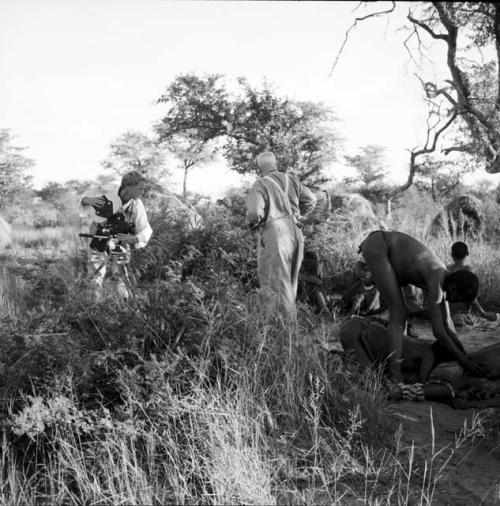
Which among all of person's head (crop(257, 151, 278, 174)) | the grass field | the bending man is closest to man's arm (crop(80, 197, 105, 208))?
the bending man

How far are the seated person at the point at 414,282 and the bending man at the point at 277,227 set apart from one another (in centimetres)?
97

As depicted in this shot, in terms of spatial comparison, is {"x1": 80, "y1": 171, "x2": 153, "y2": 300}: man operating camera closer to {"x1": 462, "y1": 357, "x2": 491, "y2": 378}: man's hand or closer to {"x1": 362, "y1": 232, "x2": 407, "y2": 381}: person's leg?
{"x1": 362, "y1": 232, "x2": 407, "y2": 381}: person's leg

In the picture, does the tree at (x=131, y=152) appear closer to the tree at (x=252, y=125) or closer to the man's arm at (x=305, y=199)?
the tree at (x=252, y=125)

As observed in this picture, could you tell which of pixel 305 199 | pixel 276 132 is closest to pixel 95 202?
pixel 305 199

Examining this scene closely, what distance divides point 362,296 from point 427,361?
224cm

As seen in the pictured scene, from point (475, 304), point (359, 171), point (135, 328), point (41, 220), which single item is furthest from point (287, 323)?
point (359, 171)

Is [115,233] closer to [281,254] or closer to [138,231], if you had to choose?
[138,231]

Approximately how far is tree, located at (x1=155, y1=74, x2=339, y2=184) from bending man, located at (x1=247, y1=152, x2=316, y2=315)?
7.67 metres

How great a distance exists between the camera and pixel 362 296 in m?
6.63

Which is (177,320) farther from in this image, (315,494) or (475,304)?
(475,304)

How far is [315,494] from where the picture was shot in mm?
2828

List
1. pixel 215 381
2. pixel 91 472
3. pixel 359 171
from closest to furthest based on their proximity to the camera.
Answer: pixel 91 472 → pixel 215 381 → pixel 359 171

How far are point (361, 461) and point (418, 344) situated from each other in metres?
1.56

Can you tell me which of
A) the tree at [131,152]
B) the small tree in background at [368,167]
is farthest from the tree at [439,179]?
the tree at [131,152]
